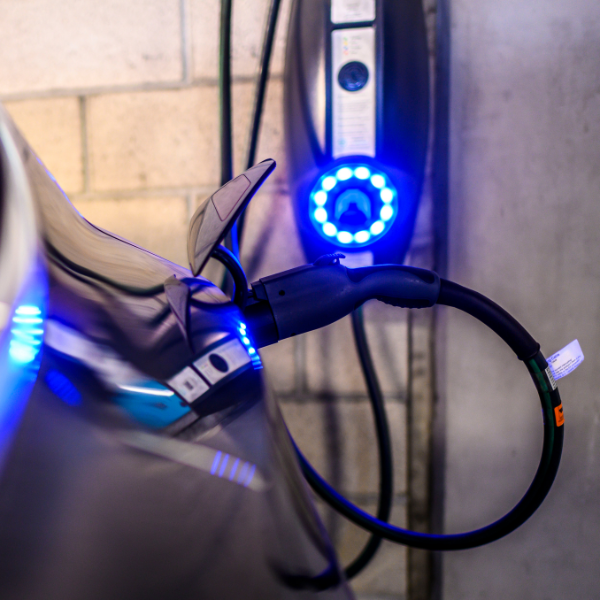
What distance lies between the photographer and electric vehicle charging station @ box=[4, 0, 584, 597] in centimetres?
18

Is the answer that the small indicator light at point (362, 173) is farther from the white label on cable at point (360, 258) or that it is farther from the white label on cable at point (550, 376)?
the white label on cable at point (550, 376)

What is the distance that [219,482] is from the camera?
0.51 ft

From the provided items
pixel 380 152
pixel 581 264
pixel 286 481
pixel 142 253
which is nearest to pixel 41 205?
pixel 142 253

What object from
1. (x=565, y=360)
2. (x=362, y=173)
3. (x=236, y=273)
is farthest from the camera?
(x=362, y=173)

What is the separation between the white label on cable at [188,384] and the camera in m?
0.16

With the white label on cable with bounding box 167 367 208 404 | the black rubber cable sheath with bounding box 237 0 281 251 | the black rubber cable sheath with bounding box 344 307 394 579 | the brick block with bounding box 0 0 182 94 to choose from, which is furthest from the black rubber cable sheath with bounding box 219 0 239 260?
the white label on cable with bounding box 167 367 208 404

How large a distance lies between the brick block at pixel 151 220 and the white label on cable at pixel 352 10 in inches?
12.8

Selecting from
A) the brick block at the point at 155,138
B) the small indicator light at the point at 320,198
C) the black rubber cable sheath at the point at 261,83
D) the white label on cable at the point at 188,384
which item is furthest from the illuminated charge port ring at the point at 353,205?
the white label on cable at the point at 188,384

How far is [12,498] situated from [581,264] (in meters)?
0.61

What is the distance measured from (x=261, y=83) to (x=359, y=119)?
6.1 inches

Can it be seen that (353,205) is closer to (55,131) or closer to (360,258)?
(360,258)

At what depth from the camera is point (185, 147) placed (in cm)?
59

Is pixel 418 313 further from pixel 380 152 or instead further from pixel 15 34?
pixel 15 34

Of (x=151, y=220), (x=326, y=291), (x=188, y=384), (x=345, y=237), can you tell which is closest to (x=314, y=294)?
(x=326, y=291)
